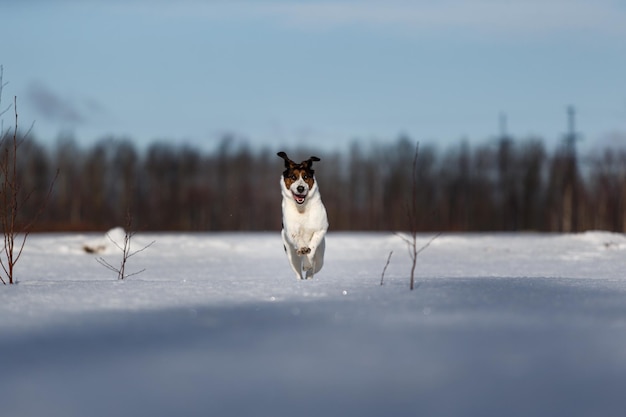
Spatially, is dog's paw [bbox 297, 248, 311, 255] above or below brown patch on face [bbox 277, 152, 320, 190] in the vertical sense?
below

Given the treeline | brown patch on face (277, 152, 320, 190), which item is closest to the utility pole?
the treeline

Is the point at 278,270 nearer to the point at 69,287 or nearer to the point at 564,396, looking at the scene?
the point at 69,287

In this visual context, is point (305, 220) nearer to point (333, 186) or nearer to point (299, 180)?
point (299, 180)

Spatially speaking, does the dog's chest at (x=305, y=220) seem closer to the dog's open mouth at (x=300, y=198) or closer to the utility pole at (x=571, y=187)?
the dog's open mouth at (x=300, y=198)

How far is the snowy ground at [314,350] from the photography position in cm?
411

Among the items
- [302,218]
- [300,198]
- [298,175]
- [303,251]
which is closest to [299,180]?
[298,175]

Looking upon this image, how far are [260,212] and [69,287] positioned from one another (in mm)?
51750

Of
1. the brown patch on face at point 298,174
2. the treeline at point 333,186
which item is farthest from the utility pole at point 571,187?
the brown patch on face at point 298,174

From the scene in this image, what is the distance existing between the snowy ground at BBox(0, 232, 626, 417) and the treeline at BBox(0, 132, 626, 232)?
162 feet

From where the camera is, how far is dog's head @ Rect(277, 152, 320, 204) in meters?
9.48

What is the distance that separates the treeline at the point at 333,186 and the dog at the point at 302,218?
45.4 metres

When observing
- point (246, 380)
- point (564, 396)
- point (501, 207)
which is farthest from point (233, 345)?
point (501, 207)

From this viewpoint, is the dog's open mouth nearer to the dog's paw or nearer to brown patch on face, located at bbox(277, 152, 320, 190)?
brown patch on face, located at bbox(277, 152, 320, 190)

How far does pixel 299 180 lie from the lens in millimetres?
9570
